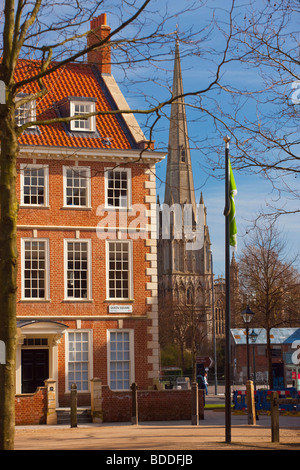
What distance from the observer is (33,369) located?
31.6 metres

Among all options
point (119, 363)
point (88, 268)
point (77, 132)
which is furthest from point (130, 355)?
point (77, 132)

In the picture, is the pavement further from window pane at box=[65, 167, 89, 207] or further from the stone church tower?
the stone church tower

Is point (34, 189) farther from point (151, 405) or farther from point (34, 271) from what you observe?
point (151, 405)

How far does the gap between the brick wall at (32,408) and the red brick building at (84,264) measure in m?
4.31

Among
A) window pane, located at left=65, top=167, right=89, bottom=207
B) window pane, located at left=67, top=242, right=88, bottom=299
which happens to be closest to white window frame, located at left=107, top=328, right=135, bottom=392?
window pane, located at left=67, top=242, right=88, bottom=299

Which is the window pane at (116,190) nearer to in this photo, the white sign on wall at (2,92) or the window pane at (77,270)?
the window pane at (77,270)

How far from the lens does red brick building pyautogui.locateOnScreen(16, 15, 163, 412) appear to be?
3170 cm

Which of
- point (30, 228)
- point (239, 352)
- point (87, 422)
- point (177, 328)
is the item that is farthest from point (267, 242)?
point (239, 352)

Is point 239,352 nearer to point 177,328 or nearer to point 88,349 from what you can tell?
point 177,328

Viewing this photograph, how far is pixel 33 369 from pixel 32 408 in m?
4.85

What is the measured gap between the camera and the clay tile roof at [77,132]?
108 feet

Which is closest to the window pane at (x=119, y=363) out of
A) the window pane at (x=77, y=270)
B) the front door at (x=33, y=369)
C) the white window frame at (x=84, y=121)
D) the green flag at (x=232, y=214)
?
the window pane at (x=77, y=270)

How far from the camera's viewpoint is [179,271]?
140 meters

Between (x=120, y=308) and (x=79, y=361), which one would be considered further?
(x=120, y=308)
